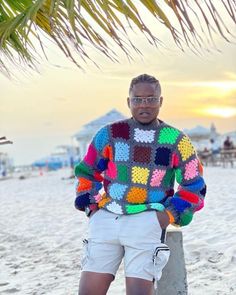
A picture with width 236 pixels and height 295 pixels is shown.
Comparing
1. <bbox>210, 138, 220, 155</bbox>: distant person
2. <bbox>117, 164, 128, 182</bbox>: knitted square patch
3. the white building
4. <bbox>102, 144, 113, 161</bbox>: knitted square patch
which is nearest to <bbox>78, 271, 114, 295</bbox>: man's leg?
<bbox>117, 164, 128, 182</bbox>: knitted square patch

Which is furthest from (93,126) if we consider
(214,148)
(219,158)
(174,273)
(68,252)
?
(174,273)

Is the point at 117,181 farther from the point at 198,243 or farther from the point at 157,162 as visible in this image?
the point at 198,243

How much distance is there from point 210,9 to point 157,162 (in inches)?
29.2

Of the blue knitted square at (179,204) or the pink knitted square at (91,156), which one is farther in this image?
the pink knitted square at (91,156)

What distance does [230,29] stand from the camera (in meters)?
2.23

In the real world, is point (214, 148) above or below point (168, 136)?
below

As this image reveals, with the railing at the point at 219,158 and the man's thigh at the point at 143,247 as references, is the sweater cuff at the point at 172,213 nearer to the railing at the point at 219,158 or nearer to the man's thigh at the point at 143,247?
the man's thigh at the point at 143,247

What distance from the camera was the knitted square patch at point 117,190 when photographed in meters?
2.45

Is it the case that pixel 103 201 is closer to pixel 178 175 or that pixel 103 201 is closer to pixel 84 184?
pixel 84 184

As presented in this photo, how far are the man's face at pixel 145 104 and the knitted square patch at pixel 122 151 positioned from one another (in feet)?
0.47

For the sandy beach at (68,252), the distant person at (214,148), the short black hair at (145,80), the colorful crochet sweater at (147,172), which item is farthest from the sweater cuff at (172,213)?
the distant person at (214,148)

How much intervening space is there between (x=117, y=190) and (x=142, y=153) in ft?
0.70

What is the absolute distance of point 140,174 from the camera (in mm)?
2463

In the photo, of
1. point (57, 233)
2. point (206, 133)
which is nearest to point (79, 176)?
point (57, 233)
